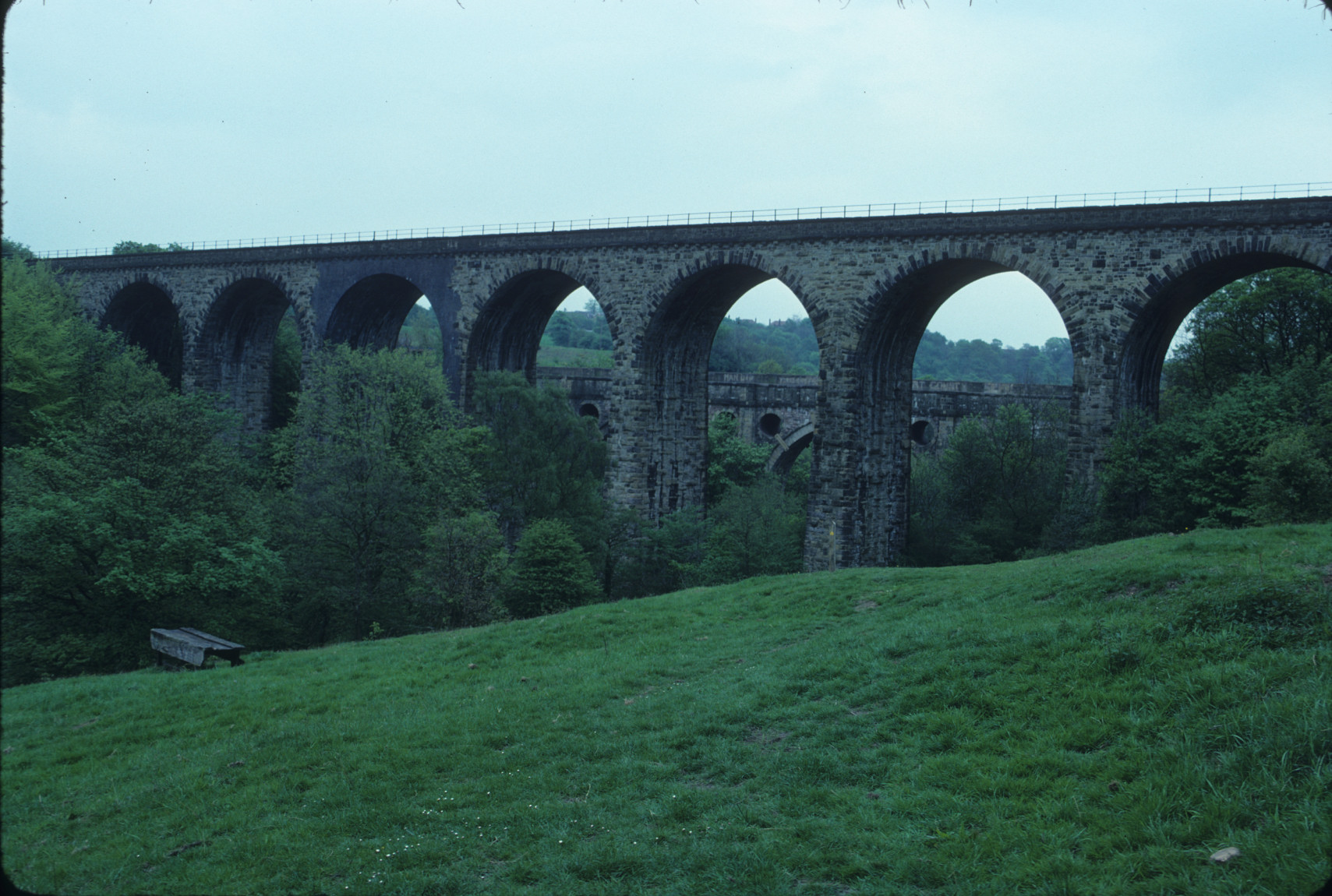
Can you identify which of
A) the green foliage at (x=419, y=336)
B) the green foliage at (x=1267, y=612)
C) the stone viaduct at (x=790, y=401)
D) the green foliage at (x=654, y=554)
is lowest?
the green foliage at (x=654, y=554)

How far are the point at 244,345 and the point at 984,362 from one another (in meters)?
159

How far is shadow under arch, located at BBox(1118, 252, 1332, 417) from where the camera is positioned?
81.2 feet

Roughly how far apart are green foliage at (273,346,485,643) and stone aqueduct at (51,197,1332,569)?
4.48 meters

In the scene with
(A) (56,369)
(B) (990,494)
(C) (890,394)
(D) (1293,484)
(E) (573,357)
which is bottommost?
(B) (990,494)

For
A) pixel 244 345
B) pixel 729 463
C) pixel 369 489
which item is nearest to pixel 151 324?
pixel 244 345

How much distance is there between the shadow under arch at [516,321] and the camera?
36.7m

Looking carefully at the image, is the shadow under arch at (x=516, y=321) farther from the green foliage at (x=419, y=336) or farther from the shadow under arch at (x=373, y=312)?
Result: the green foliage at (x=419, y=336)

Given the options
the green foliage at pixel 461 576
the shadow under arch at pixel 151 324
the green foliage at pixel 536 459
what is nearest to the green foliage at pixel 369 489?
the green foliage at pixel 461 576

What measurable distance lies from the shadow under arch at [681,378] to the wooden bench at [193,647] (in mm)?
19010

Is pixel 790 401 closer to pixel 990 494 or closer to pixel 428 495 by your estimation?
pixel 990 494

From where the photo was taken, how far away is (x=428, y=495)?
29047 mm

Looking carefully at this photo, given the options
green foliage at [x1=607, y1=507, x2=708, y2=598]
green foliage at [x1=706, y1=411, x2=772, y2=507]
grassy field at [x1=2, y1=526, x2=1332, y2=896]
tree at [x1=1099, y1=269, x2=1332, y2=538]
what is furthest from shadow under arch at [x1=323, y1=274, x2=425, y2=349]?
tree at [x1=1099, y1=269, x2=1332, y2=538]

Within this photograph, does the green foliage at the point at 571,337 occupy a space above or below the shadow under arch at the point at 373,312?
above

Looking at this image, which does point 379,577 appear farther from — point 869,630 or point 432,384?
point 869,630
